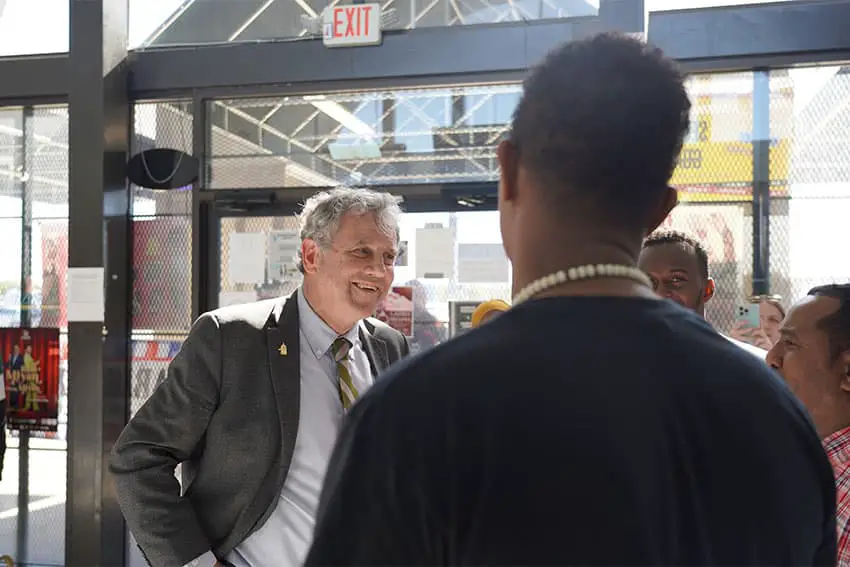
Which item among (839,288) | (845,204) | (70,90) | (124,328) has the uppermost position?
(70,90)

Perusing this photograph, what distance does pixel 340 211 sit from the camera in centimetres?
229

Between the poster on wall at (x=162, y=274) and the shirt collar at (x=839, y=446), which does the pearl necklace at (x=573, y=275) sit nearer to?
the shirt collar at (x=839, y=446)

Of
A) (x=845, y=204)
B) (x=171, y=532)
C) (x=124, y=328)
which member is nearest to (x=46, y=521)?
(x=124, y=328)

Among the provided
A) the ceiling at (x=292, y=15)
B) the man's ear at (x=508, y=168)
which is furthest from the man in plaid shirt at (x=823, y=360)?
the ceiling at (x=292, y=15)

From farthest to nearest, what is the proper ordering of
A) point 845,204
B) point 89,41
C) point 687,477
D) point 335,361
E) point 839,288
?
point 89,41 < point 845,204 < point 335,361 < point 839,288 < point 687,477

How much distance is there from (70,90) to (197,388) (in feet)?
9.24

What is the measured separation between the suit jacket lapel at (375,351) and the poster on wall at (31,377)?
8.68ft

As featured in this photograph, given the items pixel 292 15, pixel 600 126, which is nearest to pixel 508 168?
pixel 600 126

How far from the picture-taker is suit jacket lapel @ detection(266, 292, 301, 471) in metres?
1.94

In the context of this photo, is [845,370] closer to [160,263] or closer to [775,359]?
[775,359]

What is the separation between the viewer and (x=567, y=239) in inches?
29.5

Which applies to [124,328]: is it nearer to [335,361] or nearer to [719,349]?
[335,361]

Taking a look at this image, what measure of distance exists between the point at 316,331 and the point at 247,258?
2.08 m

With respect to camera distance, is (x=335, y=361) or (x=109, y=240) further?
(x=109, y=240)
